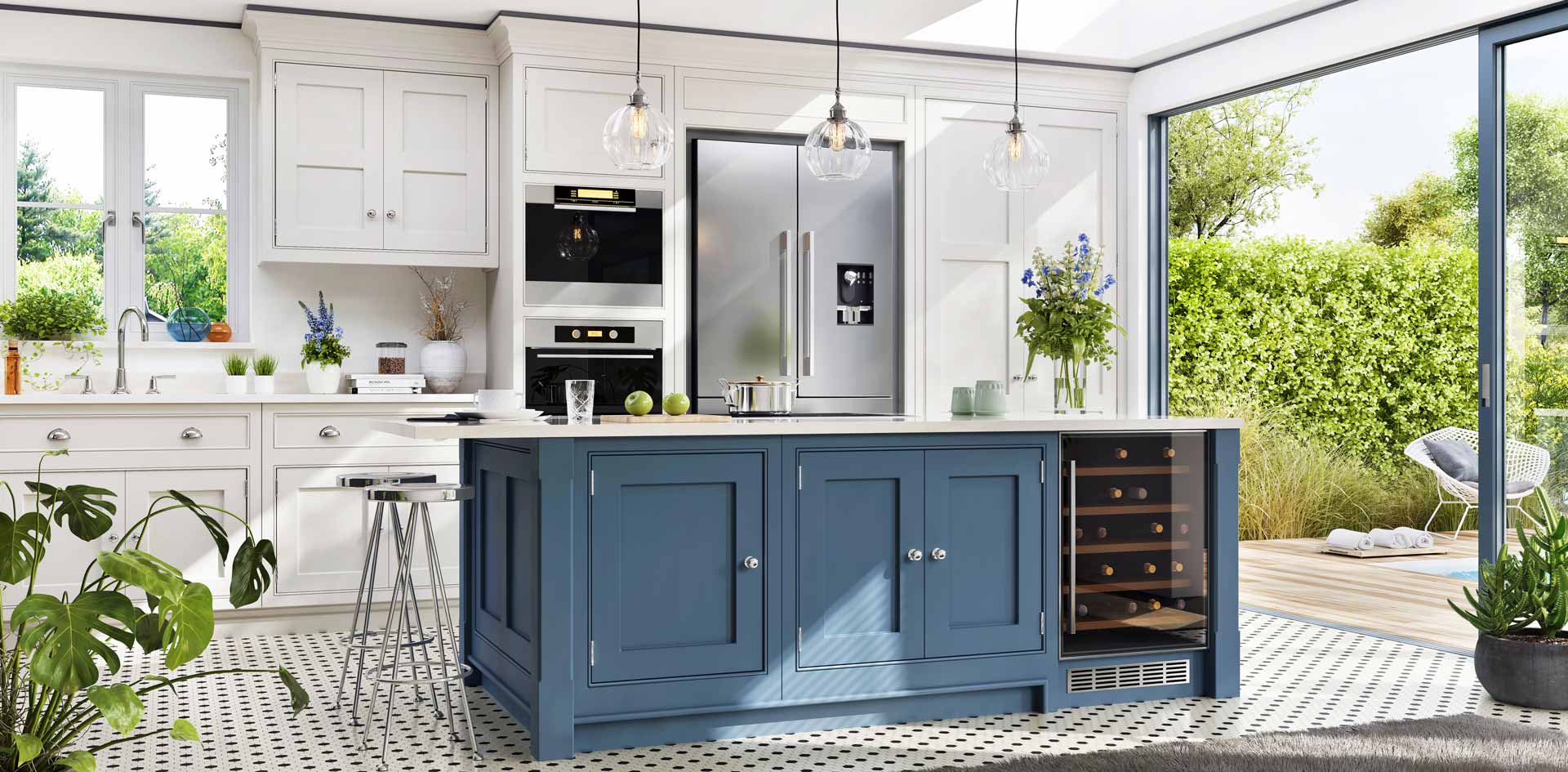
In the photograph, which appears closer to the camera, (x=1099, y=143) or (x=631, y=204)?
(x=631, y=204)

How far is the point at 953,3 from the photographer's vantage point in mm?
5113

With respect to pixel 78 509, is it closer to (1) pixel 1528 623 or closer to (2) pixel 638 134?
(2) pixel 638 134

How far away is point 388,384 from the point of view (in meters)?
5.18

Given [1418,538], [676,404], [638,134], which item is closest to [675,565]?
[676,404]

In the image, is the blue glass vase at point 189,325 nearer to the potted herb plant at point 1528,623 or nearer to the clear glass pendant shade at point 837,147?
the clear glass pendant shade at point 837,147

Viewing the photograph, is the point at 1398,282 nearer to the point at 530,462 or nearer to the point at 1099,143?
the point at 1099,143

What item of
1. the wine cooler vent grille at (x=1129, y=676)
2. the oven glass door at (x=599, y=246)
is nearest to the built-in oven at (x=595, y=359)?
the oven glass door at (x=599, y=246)

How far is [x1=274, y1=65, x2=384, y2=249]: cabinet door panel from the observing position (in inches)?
200

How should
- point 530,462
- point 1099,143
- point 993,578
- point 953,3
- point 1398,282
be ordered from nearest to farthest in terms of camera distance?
1. point 530,462
2. point 993,578
3. point 953,3
4. point 1099,143
5. point 1398,282

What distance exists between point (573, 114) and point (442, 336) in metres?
1.13

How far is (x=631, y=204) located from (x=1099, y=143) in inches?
89.2

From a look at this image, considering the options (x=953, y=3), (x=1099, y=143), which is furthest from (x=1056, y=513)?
(x=1099, y=143)

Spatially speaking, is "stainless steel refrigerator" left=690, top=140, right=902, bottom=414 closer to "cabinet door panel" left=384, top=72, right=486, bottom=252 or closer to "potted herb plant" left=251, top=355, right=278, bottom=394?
"cabinet door panel" left=384, top=72, right=486, bottom=252

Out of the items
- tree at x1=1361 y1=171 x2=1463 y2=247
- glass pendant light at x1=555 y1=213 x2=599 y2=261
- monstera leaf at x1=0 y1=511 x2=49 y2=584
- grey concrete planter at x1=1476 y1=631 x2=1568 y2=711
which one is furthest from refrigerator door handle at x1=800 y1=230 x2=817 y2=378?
tree at x1=1361 y1=171 x2=1463 y2=247
